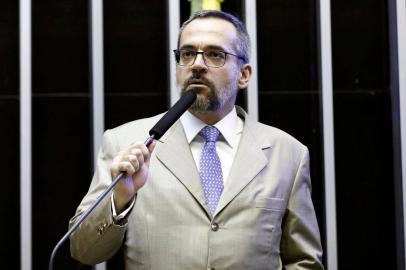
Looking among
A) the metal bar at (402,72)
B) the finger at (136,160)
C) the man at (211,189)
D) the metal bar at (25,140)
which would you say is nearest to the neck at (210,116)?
the man at (211,189)

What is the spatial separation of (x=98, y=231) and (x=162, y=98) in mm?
1376

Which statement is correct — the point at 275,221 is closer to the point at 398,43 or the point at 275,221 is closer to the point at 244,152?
the point at 244,152

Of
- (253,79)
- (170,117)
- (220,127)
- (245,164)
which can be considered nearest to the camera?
(170,117)

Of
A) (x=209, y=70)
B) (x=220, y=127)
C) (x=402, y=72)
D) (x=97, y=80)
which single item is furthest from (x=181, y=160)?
(x=402, y=72)

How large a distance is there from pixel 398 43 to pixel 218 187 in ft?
4.81

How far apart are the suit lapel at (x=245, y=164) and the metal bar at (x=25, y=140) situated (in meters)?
1.17

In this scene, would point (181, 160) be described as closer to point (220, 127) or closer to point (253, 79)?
point (220, 127)

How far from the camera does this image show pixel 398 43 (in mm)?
3012

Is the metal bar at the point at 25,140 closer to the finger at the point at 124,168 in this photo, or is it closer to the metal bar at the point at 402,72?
the finger at the point at 124,168

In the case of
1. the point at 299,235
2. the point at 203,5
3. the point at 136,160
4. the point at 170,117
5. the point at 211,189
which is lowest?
the point at 299,235

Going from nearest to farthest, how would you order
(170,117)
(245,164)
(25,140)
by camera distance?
1. (170,117)
2. (245,164)
3. (25,140)

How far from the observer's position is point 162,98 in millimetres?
3041

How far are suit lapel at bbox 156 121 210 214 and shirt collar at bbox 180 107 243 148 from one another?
2cm

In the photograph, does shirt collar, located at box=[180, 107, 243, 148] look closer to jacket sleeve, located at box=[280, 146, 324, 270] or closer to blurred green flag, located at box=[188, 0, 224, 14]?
jacket sleeve, located at box=[280, 146, 324, 270]
